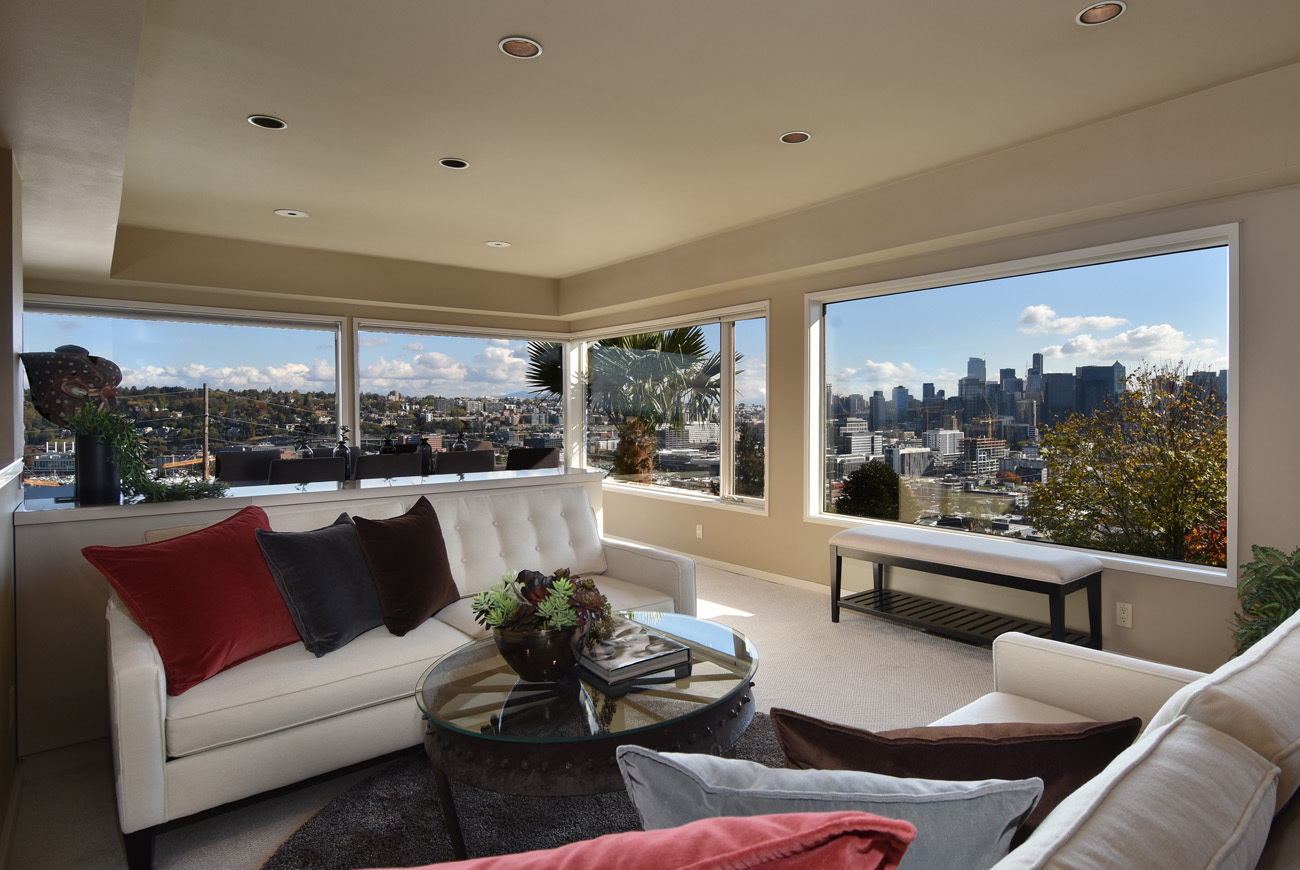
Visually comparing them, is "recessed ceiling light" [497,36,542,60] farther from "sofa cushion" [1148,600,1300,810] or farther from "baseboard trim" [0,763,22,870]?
"baseboard trim" [0,763,22,870]

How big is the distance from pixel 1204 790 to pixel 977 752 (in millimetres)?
285

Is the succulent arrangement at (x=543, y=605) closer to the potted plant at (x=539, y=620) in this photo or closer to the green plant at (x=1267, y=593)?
the potted plant at (x=539, y=620)

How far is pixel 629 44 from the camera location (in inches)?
103

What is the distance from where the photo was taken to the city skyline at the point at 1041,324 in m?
3.39

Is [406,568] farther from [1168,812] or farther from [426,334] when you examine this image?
[426,334]

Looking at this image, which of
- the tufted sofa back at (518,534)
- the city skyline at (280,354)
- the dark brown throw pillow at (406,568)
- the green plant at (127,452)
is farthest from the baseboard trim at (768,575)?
the green plant at (127,452)

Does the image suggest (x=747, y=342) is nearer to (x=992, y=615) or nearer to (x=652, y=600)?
(x=992, y=615)

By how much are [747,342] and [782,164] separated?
203 cm

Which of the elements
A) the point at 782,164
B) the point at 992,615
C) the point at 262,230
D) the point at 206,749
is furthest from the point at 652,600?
the point at 262,230

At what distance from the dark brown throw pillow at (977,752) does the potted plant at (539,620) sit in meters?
1.10

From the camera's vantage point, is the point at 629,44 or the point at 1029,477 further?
the point at 1029,477

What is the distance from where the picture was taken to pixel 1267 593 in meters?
2.72

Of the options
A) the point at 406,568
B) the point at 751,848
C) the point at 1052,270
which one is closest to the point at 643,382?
the point at 1052,270

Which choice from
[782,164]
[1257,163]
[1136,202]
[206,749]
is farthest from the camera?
[782,164]
